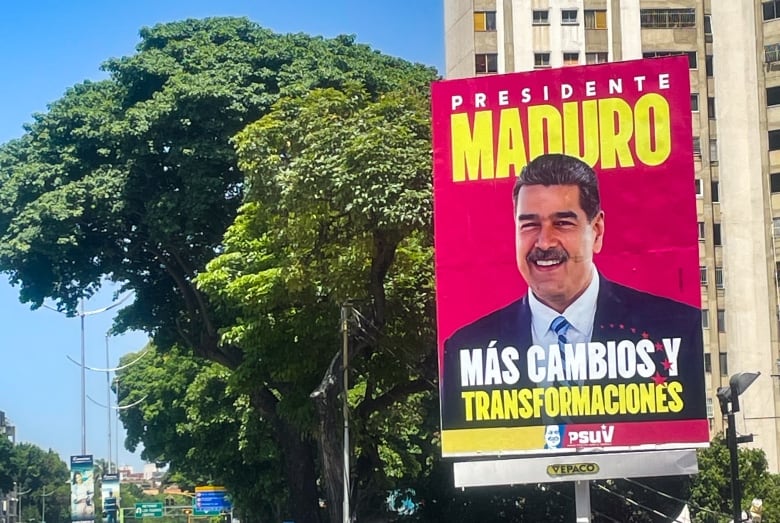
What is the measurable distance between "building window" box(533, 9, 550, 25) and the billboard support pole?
139ft

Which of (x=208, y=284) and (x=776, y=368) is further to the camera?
(x=776, y=368)

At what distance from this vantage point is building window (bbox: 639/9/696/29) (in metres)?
55.5

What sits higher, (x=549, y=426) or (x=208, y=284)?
(x=208, y=284)

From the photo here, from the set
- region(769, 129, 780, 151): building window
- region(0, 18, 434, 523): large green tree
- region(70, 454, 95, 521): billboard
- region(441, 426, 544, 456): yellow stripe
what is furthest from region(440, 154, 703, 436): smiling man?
region(70, 454, 95, 521): billboard

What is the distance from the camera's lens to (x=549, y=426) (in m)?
17.5

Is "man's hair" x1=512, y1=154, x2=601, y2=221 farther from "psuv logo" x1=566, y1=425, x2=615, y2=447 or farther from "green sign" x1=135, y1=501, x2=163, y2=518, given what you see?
"green sign" x1=135, y1=501, x2=163, y2=518

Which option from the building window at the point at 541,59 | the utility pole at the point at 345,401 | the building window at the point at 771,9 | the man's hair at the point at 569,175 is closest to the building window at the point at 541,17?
the building window at the point at 541,59

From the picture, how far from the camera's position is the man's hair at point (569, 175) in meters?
17.6

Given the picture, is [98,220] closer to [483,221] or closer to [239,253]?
[239,253]

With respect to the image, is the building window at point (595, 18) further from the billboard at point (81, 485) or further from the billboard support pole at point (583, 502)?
the billboard support pole at point (583, 502)

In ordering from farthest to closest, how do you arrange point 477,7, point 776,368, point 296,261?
point 477,7 < point 776,368 < point 296,261

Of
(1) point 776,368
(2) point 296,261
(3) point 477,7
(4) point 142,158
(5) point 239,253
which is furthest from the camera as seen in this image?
(3) point 477,7

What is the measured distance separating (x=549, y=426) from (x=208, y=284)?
16108 mm

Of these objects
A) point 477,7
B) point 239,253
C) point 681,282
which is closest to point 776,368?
point 477,7
